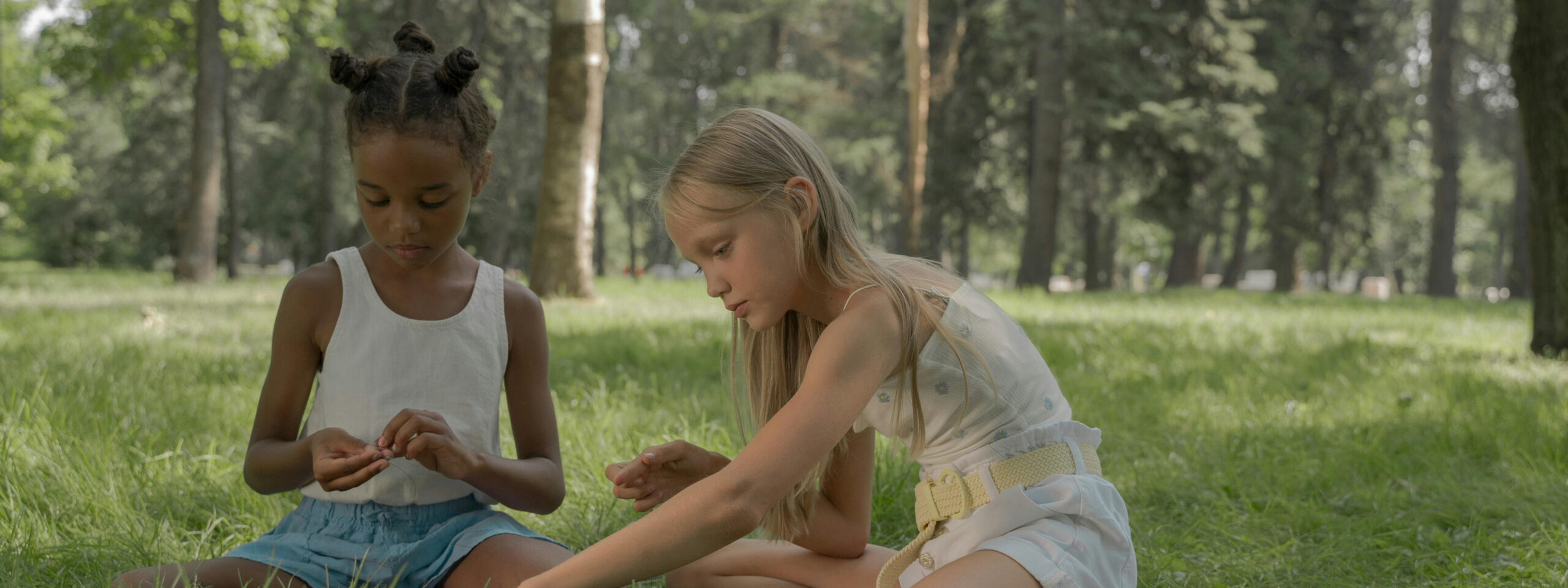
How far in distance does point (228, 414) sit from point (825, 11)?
90.6 feet

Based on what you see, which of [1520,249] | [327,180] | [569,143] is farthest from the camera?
[1520,249]

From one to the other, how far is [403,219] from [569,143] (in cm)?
734

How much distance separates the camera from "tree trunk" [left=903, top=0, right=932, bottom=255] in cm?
1338

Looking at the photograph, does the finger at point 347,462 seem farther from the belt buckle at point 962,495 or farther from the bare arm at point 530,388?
the belt buckle at point 962,495

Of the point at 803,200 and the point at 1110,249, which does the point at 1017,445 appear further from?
the point at 1110,249

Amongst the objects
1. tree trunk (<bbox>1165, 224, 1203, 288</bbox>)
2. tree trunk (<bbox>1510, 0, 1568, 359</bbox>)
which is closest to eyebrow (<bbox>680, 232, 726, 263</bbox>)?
tree trunk (<bbox>1510, 0, 1568, 359</bbox>)

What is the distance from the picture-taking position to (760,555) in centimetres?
243

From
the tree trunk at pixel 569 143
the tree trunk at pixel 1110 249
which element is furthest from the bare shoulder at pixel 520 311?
the tree trunk at pixel 1110 249

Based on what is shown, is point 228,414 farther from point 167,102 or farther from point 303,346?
point 167,102

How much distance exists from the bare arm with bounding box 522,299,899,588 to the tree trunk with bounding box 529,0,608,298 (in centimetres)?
768

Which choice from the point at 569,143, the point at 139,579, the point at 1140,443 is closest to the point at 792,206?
the point at 139,579

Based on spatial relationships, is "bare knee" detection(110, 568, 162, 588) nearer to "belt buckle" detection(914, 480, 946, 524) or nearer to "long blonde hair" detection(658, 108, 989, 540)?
"long blonde hair" detection(658, 108, 989, 540)

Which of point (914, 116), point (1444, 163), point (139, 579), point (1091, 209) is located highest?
point (914, 116)

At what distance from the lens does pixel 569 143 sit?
29.9 feet
